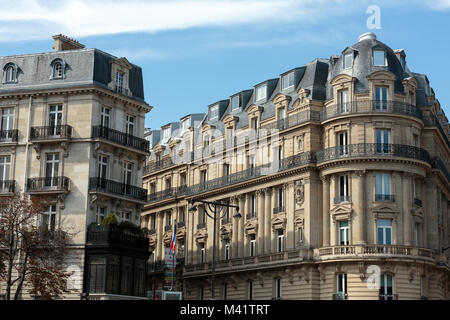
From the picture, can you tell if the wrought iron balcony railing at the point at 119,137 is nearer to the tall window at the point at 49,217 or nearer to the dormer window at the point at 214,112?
the tall window at the point at 49,217

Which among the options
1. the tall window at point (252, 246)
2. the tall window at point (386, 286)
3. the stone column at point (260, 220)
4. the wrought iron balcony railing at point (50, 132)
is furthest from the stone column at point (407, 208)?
the wrought iron balcony railing at point (50, 132)

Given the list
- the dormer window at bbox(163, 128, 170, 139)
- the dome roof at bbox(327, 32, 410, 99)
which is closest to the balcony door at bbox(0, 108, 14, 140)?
the dome roof at bbox(327, 32, 410, 99)

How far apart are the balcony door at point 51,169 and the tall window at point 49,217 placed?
4.51ft

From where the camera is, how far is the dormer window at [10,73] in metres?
43.7

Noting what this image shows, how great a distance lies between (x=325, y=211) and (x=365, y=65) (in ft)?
36.6

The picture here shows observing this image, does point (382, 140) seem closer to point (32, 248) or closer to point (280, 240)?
point (280, 240)

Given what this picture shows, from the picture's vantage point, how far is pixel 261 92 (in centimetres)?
6172

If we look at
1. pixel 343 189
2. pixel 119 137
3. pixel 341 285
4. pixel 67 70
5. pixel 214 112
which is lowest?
pixel 341 285

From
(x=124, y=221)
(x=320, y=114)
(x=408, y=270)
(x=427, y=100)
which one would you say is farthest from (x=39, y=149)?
(x=427, y=100)

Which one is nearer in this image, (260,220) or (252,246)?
(260,220)

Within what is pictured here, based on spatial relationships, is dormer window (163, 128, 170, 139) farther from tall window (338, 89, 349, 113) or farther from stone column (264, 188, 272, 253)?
tall window (338, 89, 349, 113)

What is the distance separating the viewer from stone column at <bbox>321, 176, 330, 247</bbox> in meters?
51.7

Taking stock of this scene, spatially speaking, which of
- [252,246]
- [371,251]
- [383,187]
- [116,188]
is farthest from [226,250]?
[116,188]
